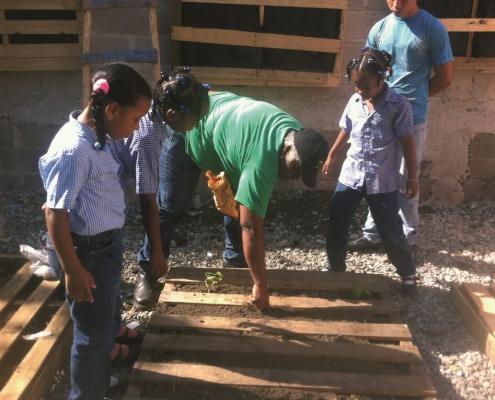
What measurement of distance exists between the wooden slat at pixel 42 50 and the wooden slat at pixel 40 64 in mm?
34

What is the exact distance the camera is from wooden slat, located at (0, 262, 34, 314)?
334 centimetres

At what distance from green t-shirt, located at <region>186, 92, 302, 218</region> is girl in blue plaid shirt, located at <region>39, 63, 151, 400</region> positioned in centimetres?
62

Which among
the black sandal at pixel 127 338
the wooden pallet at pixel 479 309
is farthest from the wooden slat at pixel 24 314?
the wooden pallet at pixel 479 309

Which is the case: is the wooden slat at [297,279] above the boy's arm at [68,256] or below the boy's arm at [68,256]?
below

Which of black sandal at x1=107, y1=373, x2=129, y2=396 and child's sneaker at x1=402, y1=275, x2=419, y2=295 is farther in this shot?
child's sneaker at x1=402, y1=275, x2=419, y2=295

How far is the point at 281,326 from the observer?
10.5 feet

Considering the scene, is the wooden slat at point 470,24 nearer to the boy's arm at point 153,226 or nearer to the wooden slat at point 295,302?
the wooden slat at point 295,302

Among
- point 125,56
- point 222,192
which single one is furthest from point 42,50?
point 222,192

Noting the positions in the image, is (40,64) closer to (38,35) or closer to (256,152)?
(38,35)

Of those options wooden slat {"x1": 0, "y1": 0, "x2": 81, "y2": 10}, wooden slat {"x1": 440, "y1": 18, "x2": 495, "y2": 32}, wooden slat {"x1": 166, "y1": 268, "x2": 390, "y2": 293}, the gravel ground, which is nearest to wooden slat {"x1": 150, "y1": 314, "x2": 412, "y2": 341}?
the gravel ground

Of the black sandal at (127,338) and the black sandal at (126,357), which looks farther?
the black sandal at (127,338)

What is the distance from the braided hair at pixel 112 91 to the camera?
2.15 m

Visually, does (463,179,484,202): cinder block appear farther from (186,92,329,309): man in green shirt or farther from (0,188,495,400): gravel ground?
(186,92,329,309): man in green shirt

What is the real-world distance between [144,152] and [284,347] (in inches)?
49.9
